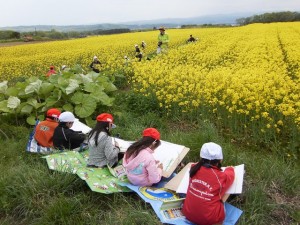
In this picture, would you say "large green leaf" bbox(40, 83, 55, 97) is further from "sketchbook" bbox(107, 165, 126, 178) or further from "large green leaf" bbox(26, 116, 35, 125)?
"sketchbook" bbox(107, 165, 126, 178)

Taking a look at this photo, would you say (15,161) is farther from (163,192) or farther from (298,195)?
(298,195)

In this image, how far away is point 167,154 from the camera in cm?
498

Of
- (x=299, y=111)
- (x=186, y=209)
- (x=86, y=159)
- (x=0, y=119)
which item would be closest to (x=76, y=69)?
(x=0, y=119)

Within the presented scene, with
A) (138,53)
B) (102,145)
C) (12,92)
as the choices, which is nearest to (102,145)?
(102,145)

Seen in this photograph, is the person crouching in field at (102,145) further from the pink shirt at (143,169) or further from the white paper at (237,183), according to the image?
the white paper at (237,183)

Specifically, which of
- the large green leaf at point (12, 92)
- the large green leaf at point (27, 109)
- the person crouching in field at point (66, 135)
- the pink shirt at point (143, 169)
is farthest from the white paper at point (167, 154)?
the large green leaf at point (12, 92)

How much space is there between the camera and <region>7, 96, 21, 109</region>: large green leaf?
7207mm

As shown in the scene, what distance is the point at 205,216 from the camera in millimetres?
3545

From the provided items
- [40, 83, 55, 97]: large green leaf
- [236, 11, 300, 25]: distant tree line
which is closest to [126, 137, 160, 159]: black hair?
[40, 83, 55, 97]: large green leaf

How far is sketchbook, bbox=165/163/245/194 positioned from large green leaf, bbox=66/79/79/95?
367cm

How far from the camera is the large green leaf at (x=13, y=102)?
7.21 m

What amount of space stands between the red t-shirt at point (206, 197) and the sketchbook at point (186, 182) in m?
0.22

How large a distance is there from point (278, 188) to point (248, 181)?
0.36 meters

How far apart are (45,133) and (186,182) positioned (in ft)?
9.56
